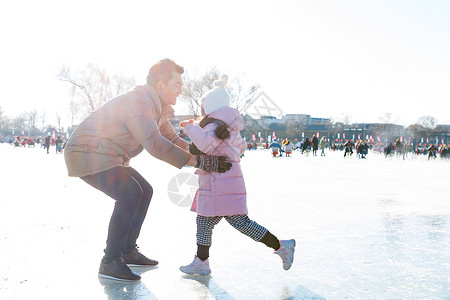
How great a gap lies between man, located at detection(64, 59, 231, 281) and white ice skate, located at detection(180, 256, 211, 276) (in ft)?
1.02

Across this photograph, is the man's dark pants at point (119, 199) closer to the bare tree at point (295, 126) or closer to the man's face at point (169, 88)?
the man's face at point (169, 88)

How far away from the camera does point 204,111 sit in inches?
110

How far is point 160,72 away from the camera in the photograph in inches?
105

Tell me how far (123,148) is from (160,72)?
530 mm

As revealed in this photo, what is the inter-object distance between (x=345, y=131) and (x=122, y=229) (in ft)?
341

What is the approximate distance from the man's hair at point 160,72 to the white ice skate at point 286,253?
1.31m

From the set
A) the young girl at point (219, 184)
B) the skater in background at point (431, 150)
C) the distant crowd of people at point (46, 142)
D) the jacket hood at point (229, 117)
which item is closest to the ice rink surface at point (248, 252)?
the young girl at point (219, 184)

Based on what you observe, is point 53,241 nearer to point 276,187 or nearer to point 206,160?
point 206,160

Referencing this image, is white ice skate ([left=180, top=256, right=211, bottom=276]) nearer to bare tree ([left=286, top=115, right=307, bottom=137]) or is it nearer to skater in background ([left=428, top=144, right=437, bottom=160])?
skater in background ([left=428, top=144, right=437, bottom=160])

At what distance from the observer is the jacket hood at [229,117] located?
8.68ft

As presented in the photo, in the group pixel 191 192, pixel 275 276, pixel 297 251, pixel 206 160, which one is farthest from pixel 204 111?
pixel 191 192

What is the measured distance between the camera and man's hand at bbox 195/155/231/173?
2500mm

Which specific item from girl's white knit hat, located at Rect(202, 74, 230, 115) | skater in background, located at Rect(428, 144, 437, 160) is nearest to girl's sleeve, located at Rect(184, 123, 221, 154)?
girl's white knit hat, located at Rect(202, 74, 230, 115)

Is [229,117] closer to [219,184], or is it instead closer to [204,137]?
[204,137]
